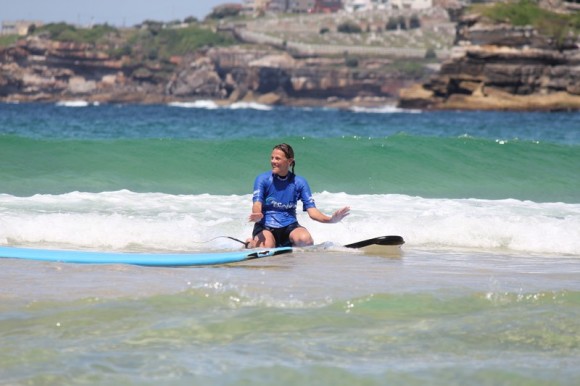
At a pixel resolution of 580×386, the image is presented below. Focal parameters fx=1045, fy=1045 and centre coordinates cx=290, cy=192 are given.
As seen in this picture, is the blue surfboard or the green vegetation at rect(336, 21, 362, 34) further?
the green vegetation at rect(336, 21, 362, 34)

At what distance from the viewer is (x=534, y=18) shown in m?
90.7

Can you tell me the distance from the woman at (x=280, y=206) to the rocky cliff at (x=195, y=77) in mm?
137096

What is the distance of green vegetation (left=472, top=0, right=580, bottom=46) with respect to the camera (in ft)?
288

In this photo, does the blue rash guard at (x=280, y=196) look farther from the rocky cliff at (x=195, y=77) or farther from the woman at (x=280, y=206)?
the rocky cliff at (x=195, y=77)

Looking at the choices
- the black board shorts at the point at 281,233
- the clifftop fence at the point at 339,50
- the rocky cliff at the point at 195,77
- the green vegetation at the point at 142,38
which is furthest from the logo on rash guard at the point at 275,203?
the green vegetation at the point at 142,38

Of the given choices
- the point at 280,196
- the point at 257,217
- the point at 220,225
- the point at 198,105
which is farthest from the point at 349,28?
the point at 257,217

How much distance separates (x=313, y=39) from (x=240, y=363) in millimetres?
165504

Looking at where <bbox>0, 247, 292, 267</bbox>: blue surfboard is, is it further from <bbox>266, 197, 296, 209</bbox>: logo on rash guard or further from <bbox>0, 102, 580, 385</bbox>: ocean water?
<bbox>266, 197, 296, 209</bbox>: logo on rash guard

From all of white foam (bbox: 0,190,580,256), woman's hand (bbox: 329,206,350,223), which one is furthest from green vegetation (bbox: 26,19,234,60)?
woman's hand (bbox: 329,206,350,223)

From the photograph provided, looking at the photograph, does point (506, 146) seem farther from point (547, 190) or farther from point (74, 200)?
point (74, 200)

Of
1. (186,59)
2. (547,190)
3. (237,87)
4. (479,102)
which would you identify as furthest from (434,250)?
(186,59)

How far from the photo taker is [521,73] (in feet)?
273

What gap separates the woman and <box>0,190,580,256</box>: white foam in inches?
24.5

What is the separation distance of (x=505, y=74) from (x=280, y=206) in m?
76.3
